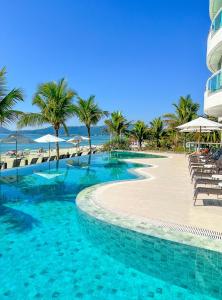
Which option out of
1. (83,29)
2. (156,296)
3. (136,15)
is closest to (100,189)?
(156,296)

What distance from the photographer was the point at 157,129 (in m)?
33.8

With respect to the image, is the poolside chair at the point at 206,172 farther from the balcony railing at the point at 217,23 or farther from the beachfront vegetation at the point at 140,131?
the beachfront vegetation at the point at 140,131

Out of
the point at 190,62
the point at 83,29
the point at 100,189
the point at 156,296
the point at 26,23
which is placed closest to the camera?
the point at 156,296

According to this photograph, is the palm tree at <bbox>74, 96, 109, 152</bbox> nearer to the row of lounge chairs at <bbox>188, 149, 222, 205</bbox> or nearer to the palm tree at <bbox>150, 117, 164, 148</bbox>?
the palm tree at <bbox>150, 117, 164, 148</bbox>

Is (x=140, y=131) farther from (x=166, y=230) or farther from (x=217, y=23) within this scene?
(x=166, y=230)

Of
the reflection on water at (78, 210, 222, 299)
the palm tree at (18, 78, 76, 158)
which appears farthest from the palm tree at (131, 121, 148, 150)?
the reflection on water at (78, 210, 222, 299)

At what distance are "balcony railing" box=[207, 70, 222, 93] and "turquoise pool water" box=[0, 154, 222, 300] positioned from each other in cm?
813

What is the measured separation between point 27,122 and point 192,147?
1665cm

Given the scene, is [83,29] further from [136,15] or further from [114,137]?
[114,137]

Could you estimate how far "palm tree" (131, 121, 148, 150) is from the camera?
34.5 m

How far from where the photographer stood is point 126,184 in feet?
37.0

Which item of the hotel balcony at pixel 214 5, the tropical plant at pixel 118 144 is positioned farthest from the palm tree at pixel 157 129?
the hotel balcony at pixel 214 5

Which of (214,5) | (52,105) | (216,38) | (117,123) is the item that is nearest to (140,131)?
(117,123)

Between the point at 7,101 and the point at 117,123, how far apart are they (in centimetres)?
2429
